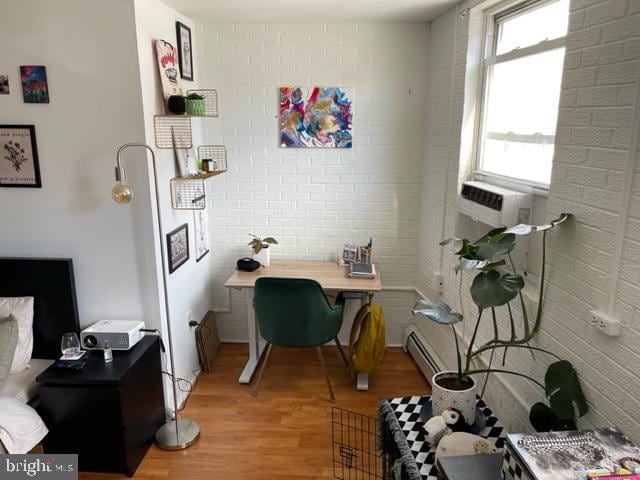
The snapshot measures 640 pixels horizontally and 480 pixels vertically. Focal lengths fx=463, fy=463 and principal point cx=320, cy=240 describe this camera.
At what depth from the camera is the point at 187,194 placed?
123 inches

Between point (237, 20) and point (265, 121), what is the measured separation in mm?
717

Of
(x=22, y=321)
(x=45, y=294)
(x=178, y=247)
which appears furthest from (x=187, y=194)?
(x=22, y=321)

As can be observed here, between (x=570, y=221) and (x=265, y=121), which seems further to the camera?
(x=265, y=121)

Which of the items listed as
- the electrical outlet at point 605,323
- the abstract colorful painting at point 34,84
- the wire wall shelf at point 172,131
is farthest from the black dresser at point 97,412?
the electrical outlet at point 605,323

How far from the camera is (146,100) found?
8.21 feet

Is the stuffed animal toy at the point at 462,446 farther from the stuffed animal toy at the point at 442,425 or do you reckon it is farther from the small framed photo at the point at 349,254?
the small framed photo at the point at 349,254

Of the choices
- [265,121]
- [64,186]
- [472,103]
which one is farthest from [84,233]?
[472,103]

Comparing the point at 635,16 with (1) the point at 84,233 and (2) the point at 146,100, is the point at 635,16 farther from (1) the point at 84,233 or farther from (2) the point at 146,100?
(1) the point at 84,233

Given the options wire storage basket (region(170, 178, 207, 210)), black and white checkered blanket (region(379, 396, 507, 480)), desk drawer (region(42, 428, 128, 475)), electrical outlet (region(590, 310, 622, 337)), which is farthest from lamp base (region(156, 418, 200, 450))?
electrical outlet (region(590, 310, 622, 337))

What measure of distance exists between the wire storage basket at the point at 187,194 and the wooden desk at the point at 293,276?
1.90 feet

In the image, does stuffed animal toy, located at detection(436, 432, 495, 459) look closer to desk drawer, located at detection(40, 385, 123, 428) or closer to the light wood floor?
the light wood floor

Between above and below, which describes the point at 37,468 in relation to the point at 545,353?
below

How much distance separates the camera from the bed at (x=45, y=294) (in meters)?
2.60

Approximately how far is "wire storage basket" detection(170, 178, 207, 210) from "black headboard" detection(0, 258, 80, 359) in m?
0.71
